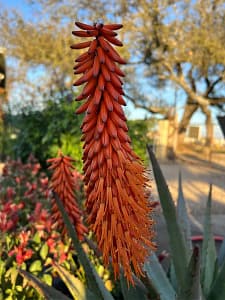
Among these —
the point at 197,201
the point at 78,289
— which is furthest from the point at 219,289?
the point at 197,201

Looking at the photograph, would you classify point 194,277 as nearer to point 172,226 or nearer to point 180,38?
point 172,226

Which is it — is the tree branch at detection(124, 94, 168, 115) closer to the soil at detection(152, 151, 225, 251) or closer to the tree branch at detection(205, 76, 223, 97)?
the tree branch at detection(205, 76, 223, 97)

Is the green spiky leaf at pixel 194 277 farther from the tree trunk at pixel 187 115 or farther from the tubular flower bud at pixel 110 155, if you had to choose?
the tree trunk at pixel 187 115

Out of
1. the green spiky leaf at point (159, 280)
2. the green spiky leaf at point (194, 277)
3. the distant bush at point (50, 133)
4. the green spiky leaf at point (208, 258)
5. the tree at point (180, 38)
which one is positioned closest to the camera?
the green spiky leaf at point (194, 277)

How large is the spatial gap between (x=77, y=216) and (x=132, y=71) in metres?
16.2

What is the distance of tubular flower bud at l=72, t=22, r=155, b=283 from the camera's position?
2.81 ft

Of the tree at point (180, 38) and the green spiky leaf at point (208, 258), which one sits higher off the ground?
the tree at point (180, 38)

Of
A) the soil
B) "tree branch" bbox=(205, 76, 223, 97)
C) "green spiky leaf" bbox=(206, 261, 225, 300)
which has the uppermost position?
"tree branch" bbox=(205, 76, 223, 97)

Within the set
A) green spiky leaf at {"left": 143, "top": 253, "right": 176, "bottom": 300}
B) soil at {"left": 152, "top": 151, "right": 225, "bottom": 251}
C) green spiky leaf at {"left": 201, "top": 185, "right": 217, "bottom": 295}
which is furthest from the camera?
soil at {"left": 152, "top": 151, "right": 225, "bottom": 251}

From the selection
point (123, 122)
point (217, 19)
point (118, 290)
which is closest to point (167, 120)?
point (217, 19)

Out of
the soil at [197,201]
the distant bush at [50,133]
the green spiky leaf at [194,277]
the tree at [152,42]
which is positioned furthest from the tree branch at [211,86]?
the green spiky leaf at [194,277]

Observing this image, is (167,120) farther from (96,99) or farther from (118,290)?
(96,99)

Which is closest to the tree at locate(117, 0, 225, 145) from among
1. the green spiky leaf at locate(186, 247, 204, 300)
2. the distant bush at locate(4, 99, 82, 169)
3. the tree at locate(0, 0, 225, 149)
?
the tree at locate(0, 0, 225, 149)

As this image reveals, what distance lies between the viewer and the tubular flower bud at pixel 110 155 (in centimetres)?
86
